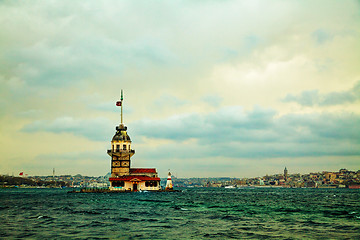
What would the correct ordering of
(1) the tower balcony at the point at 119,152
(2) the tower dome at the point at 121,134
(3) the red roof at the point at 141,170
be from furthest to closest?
(3) the red roof at the point at 141,170 → (2) the tower dome at the point at 121,134 → (1) the tower balcony at the point at 119,152

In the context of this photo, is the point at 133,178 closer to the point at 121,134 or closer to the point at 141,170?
the point at 141,170

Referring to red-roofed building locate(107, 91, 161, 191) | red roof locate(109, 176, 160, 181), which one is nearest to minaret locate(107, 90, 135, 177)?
red-roofed building locate(107, 91, 161, 191)

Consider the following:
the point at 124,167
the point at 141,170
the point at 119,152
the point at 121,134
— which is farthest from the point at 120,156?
the point at 141,170

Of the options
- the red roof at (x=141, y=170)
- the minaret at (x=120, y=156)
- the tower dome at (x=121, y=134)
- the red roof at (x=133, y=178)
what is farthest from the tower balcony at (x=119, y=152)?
the red roof at (x=141, y=170)

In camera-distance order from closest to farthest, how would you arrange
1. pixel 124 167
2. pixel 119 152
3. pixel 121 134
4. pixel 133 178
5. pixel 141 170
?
1. pixel 133 178
2. pixel 119 152
3. pixel 124 167
4. pixel 121 134
5. pixel 141 170

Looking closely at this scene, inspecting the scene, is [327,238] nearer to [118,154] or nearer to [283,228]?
[283,228]

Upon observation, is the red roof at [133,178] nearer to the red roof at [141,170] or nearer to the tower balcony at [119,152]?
the red roof at [141,170]

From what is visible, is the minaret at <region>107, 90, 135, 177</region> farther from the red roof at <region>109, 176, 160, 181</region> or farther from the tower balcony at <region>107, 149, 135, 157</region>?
the red roof at <region>109, 176, 160, 181</region>

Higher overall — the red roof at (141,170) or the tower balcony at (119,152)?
the tower balcony at (119,152)

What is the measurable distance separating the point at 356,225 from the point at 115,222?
22.8 m

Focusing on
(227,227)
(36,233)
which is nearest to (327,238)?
(227,227)

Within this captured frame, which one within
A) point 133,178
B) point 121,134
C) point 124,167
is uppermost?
point 121,134

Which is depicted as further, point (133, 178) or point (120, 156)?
point (120, 156)

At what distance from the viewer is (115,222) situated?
36438 millimetres
